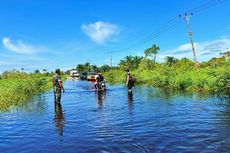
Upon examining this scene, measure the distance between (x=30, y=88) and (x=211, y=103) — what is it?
20.3 meters

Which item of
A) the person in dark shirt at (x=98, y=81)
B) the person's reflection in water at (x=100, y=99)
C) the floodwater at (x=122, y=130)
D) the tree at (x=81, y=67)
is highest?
the tree at (x=81, y=67)

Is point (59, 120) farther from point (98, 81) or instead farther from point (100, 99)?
point (98, 81)

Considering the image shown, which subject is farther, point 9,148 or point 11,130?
point 11,130

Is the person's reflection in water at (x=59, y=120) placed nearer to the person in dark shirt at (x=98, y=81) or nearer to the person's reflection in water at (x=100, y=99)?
the person's reflection in water at (x=100, y=99)

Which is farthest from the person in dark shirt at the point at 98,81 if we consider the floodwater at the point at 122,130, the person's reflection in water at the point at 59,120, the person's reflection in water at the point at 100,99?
the floodwater at the point at 122,130

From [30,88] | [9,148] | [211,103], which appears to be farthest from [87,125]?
[30,88]

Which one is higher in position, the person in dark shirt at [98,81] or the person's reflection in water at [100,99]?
the person in dark shirt at [98,81]

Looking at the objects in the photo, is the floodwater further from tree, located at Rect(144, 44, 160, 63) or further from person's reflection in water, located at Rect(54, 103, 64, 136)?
tree, located at Rect(144, 44, 160, 63)

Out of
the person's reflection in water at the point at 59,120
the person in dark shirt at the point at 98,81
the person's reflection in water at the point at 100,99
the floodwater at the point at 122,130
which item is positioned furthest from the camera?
the person in dark shirt at the point at 98,81

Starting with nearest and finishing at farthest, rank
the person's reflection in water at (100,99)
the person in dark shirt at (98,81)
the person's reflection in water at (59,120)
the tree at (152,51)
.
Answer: the person's reflection in water at (59,120)
the person's reflection in water at (100,99)
the person in dark shirt at (98,81)
the tree at (152,51)

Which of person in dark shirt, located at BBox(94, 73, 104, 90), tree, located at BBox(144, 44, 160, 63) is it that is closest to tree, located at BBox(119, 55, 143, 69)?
tree, located at BBox(144, 44, 160, 63)

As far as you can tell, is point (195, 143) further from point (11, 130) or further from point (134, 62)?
point (134, 62)

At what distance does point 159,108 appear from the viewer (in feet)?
55.5

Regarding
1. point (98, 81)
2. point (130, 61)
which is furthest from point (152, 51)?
point (98, 81)
